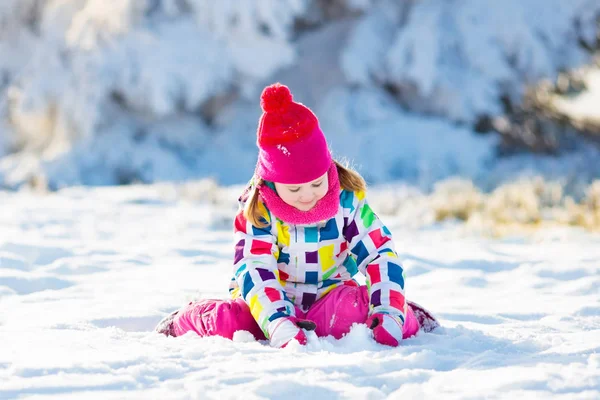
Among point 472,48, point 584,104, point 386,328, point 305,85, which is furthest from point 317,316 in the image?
point 584,104

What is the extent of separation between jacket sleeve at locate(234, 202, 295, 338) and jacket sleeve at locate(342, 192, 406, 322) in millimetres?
281

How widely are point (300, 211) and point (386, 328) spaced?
1.59 feet

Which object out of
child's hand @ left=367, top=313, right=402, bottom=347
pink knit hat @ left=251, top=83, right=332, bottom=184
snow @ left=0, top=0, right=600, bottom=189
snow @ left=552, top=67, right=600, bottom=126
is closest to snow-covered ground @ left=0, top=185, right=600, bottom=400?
child's hand @ left=367, top=313, right=402, bottom=347

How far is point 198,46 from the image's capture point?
782 centimetres

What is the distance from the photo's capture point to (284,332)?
248 centimetres

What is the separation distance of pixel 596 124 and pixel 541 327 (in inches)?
273

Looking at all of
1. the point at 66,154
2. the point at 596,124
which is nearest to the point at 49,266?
the point at 66,154

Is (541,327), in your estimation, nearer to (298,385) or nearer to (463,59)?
(298,385)

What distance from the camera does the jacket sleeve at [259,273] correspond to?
256 centimetres

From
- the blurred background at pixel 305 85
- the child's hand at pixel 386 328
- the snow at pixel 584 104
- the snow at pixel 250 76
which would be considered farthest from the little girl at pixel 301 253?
the snow at pixel 584 104

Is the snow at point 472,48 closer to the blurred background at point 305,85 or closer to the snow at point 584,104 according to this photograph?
the blurred background at point 305,85

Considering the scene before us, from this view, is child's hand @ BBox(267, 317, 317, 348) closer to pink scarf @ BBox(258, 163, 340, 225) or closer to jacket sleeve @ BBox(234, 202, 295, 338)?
jacket sleeve @ BBox(234, 202, 295, 338)

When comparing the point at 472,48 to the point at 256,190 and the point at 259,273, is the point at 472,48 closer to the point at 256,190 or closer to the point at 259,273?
the point at 256,190

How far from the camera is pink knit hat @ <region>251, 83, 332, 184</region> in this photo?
2598 mm
